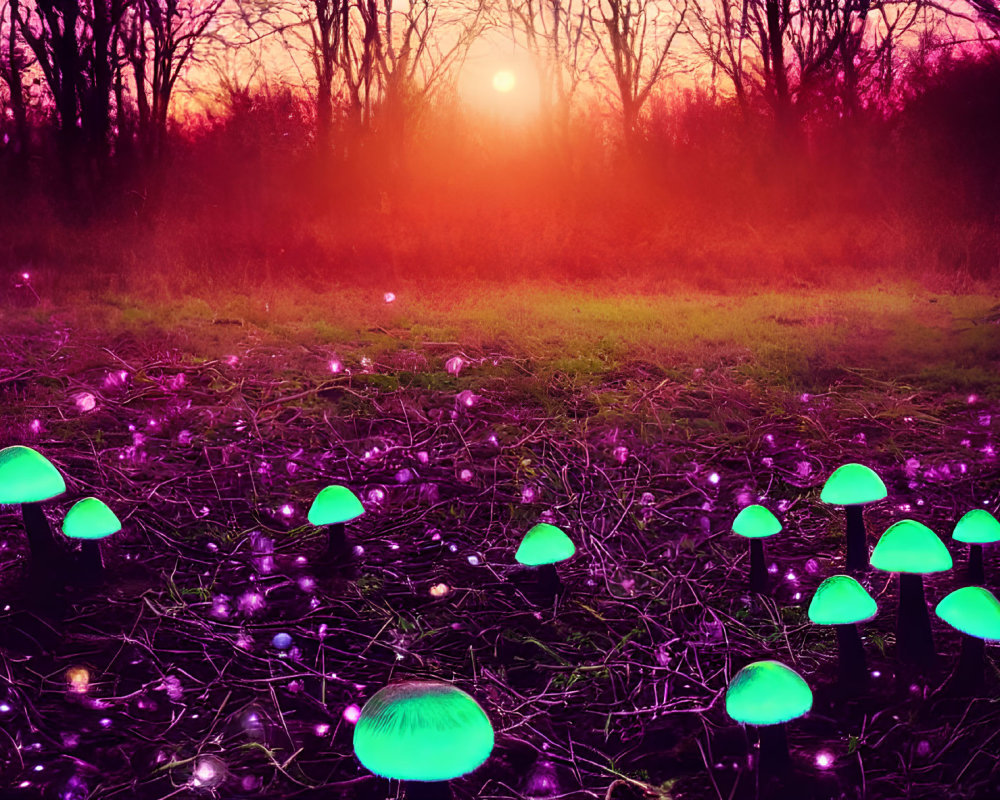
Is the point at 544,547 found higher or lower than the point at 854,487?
lower

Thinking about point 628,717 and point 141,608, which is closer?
point 628,717

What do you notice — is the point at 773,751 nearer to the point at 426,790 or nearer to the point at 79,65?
the point at 426,790

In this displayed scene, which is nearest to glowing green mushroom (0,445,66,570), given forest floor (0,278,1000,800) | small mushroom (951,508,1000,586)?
forest floor (0,278,1000,800)

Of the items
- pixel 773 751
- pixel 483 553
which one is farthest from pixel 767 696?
pixel 483 553

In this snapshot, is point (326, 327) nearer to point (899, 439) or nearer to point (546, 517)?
point (546, 517)

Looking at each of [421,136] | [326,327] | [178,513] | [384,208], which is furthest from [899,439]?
[421,136]

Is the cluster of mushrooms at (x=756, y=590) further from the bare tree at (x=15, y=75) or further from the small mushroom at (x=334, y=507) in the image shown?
the bare tree at (x=15, y=75)
